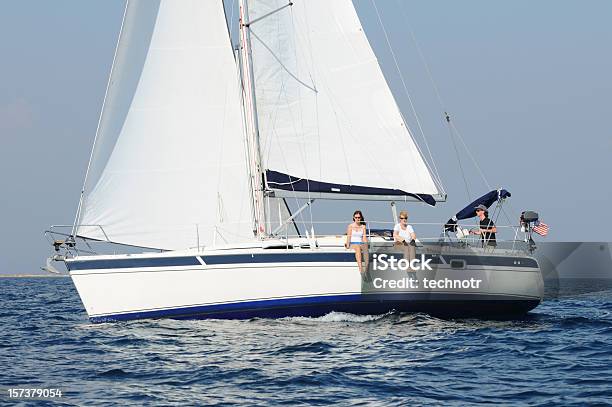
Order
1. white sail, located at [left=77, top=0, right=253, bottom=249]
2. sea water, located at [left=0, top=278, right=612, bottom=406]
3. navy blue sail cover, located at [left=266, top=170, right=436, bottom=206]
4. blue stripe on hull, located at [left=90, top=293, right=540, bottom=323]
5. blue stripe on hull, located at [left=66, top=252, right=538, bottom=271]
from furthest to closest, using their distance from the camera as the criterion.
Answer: navy blue sail cover, located at [left=266, top=170, right=436, bottom=206], white sail, located at [left=77, top=0, right=253, bottom=249], blue stripe on hull, located at [left=90, top=293, right=540, bottom=323], blue stripe on hull, located at [left=66, top=252, right=538, bottom=271], sea water, located at [left=0, top=278, right=612, bottom=406]

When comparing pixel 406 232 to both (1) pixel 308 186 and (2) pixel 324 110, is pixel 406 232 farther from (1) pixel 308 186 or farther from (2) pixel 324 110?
(2) pixel 324 110

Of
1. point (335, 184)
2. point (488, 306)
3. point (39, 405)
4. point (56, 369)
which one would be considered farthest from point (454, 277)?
point (39, 405)

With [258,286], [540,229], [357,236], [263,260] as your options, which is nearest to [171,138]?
[263,260]

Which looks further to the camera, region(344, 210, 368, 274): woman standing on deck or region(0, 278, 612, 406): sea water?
region(344, 210, 368, 274): woman standing on deck

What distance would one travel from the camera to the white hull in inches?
731

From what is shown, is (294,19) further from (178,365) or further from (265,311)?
(178,365)

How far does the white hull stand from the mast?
1.76 meters

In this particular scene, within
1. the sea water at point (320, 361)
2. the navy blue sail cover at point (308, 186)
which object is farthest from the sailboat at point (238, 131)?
the sea water at point (320, 361)

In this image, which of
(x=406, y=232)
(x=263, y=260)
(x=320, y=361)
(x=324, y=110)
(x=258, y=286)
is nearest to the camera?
(x=320, y=361)

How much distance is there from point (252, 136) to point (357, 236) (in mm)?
3586

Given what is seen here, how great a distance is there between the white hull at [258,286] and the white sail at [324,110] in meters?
2.37

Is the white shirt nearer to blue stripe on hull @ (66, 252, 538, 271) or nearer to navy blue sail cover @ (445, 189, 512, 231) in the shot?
blue stripe on hull @ (66, 252, 538, 271)

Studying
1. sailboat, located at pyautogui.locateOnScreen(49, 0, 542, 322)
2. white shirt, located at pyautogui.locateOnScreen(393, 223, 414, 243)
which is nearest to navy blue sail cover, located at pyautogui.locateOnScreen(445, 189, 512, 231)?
sailboat, located at pyautogui.locateOnScreen(49, 0, 542, 322)

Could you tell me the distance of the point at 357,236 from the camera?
60.8 ft
